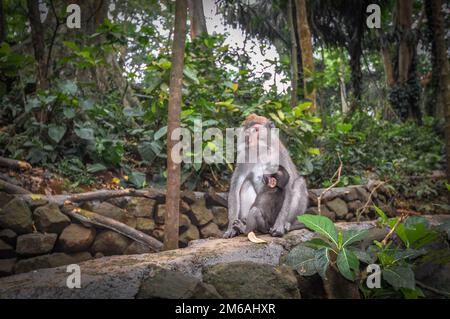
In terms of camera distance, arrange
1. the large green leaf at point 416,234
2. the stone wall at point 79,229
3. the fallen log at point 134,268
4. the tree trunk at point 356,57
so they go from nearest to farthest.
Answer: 1. the fallen log at point 134,268
2. the large green leaf at point 416,234
3. the stone wall at point 79,229
4. the tree trunk at point 356,57

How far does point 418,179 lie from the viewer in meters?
7.73

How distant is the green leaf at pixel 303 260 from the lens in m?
2.86

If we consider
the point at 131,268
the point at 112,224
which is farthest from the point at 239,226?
the point at 131,268

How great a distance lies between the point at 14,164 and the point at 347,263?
3531mm

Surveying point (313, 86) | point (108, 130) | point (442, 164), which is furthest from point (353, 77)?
point (108, 130)

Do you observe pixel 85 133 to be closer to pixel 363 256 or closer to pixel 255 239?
pixel 255 239

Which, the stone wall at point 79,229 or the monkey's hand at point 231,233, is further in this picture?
the monkey's hand at point 231,233

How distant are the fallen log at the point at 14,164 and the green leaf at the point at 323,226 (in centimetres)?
304

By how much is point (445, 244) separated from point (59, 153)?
4.48 meters

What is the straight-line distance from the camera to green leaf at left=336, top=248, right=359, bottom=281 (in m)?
2.75

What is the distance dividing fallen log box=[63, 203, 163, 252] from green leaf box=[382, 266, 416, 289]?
2.13m

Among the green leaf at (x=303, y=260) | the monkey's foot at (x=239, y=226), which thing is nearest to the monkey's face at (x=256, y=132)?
the monkey's foot at (x=239, y=226)

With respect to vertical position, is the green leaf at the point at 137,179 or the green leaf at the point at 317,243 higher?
the green leaf at the point at 137,179

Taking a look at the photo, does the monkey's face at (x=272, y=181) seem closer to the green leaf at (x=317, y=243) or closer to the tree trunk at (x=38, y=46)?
the green leaf at (x=317, y=243)
